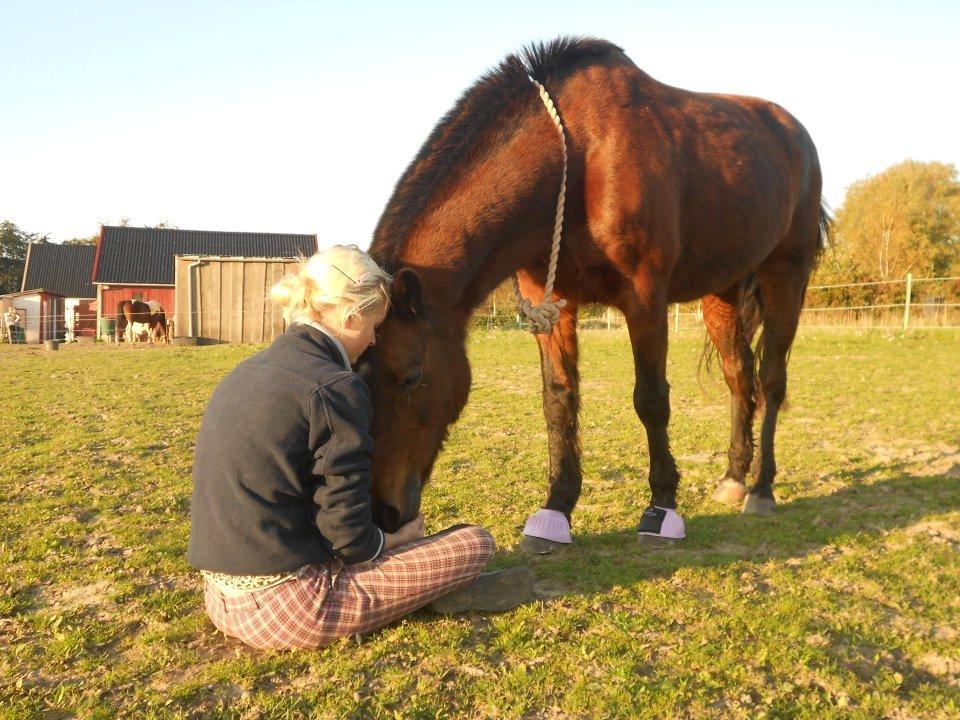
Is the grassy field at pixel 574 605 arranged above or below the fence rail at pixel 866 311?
below

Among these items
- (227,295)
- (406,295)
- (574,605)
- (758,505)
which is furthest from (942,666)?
(227,295)

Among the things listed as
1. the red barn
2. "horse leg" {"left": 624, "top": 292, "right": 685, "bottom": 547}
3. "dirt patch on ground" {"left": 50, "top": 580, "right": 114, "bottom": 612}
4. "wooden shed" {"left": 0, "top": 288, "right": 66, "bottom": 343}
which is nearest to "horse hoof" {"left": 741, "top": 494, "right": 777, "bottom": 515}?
"horse leg" {"left": 624, "top": 292, "right": 685, "bottom": 547}

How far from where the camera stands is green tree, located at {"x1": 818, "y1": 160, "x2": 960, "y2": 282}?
34.5 meters

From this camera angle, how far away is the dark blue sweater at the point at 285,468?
234cm

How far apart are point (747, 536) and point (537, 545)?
116cm

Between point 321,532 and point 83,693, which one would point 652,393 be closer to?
point 321,532

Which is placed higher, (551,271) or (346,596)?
(551,271)

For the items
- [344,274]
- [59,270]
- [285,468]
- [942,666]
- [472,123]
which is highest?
[59,270]

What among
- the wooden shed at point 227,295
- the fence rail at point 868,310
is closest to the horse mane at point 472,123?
the fence rail at point 868,310

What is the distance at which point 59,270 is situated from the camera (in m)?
45.9

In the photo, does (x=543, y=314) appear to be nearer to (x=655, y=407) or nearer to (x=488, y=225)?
(x=488, y=225)

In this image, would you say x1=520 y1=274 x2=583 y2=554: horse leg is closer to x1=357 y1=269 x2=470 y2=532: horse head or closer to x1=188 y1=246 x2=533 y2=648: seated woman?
x1=357 y1=269 x2=470 y2=532: horse head

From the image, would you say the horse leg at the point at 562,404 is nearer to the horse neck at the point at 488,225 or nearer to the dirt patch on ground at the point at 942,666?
the horse neck at the point at 488,225

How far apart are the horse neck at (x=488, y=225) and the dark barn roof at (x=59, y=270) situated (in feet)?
160
